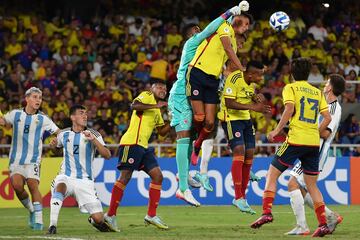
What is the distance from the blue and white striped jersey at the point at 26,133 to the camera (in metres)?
15.4

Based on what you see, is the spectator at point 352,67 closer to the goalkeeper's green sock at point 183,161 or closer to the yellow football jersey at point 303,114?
the goalkeeper's green sock at point 183,161

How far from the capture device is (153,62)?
88.1ft

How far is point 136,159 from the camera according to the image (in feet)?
49.1

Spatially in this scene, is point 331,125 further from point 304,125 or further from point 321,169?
point 304,125

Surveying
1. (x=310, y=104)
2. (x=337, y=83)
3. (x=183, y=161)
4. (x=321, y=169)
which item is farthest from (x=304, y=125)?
(x=183, y=161)

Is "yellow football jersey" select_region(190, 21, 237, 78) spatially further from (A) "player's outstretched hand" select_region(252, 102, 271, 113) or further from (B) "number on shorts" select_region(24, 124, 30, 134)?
(B) "number on shorts" select_region(24, 124, 30, 134)

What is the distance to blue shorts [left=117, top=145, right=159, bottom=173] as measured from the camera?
15.0 m

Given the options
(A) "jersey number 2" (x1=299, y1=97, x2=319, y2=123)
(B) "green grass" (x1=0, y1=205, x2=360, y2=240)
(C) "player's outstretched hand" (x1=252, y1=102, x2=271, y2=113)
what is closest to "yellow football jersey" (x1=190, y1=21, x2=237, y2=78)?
(C) "player's outstretched hand" (x1=252, y1=102, x2=271, y2=113)

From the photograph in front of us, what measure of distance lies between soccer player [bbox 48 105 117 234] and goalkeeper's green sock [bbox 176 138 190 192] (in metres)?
1.01

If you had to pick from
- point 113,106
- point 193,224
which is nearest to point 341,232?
point 193,224

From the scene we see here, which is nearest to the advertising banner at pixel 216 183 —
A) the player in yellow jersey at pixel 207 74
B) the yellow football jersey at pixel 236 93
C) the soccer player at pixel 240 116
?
the soccer player at pixel 240 116

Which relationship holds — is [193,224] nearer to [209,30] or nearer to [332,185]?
[209,30]

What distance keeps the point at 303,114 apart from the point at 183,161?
216 cm

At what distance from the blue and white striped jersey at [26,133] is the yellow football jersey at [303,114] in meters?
4.21
